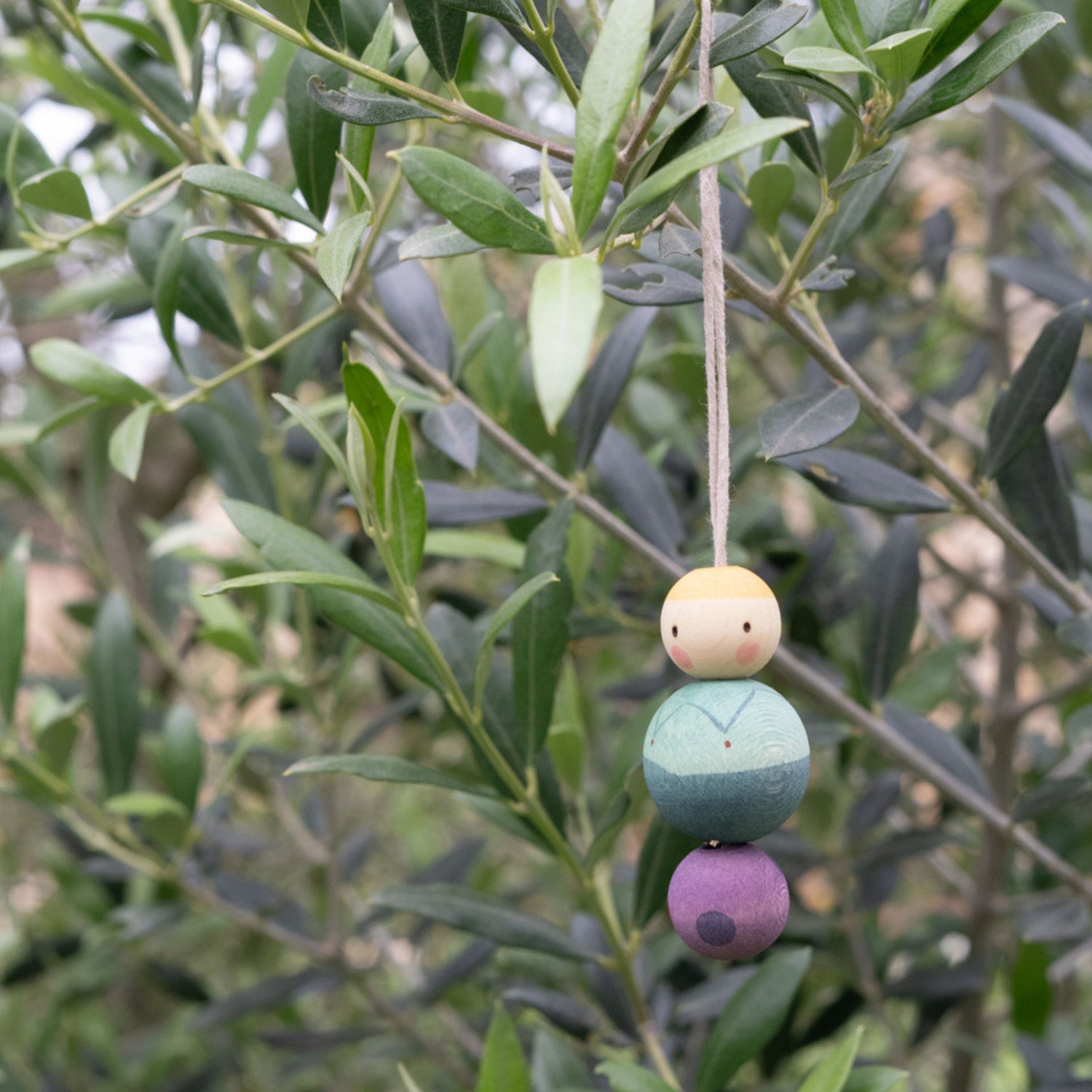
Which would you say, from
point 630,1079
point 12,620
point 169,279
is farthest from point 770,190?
point 12,620

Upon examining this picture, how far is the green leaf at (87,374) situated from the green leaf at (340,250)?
0.29 meters

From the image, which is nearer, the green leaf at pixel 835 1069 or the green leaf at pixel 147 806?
the green leaf at pixel 835 1069

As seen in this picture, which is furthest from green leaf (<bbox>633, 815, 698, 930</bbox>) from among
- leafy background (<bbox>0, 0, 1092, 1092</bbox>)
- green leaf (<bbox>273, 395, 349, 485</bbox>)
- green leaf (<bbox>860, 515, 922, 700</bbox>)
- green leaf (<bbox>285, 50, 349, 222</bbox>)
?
green leaf (<bbox>285, 50, 349, 222</bbox>)

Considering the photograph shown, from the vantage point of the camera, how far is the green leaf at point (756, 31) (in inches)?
16.0

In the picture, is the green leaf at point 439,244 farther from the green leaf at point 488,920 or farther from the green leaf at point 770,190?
the green leaf at point 488,920

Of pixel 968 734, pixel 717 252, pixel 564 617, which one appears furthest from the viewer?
pixel 968 734

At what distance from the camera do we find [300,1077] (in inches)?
60.4

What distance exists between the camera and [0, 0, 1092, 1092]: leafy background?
0.46m

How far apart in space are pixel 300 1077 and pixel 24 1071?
0.37m

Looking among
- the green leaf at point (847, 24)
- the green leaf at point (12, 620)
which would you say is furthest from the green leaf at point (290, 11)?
Result: the green leaf at point (12, 620)

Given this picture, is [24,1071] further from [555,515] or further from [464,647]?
[555,515]

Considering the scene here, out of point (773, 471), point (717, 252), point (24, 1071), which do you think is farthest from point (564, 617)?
point (24, 1071)

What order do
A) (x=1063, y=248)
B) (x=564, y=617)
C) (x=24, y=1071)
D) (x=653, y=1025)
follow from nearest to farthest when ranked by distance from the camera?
(x=564, y=617) → (x=653, y=1025) → (x=1063, y=248) → (x=24, y=1071)

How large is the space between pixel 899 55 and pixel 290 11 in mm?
251
